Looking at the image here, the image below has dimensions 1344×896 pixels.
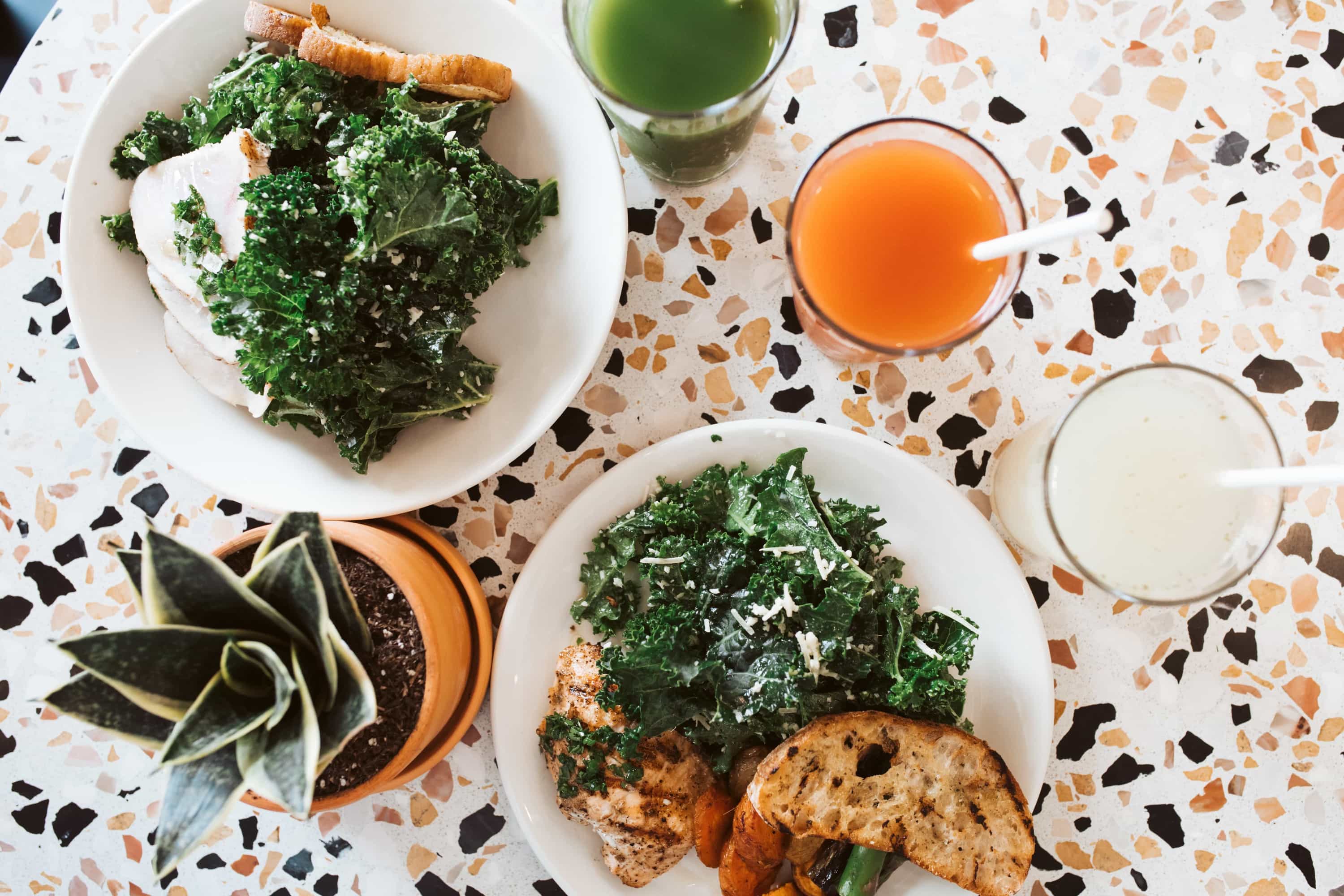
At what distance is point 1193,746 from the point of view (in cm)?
169

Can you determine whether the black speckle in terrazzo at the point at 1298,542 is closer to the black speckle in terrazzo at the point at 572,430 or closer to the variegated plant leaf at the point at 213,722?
the black speckle in terrazzo at the point at 572,430

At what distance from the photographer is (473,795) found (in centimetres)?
170

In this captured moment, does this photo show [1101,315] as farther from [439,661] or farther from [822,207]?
Result: [439,661]

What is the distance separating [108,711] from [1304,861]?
6.70 feet

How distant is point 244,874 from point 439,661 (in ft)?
2.52

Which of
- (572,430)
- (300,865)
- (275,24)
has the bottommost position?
(300,865)

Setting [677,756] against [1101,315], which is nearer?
[677,756]

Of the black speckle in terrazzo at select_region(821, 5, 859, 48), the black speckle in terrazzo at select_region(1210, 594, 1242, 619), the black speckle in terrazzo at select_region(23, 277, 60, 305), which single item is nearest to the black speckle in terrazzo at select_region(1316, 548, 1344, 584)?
the black speckle in terrazzo at select_region(1210, 594, 1242, 619)

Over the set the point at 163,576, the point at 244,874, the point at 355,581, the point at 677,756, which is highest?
the point at 163,576

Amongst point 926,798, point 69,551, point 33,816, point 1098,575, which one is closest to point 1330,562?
point 1098,575

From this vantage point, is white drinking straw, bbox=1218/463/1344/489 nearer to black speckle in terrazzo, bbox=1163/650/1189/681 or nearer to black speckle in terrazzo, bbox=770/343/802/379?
black speckle in terrazzo, bbox=1163/650/1189/681

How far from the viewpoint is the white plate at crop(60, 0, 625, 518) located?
1464 mm

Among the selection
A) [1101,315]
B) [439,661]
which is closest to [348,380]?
[439,661]

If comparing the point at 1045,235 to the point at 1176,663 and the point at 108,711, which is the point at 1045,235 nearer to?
the point at 1176,663
